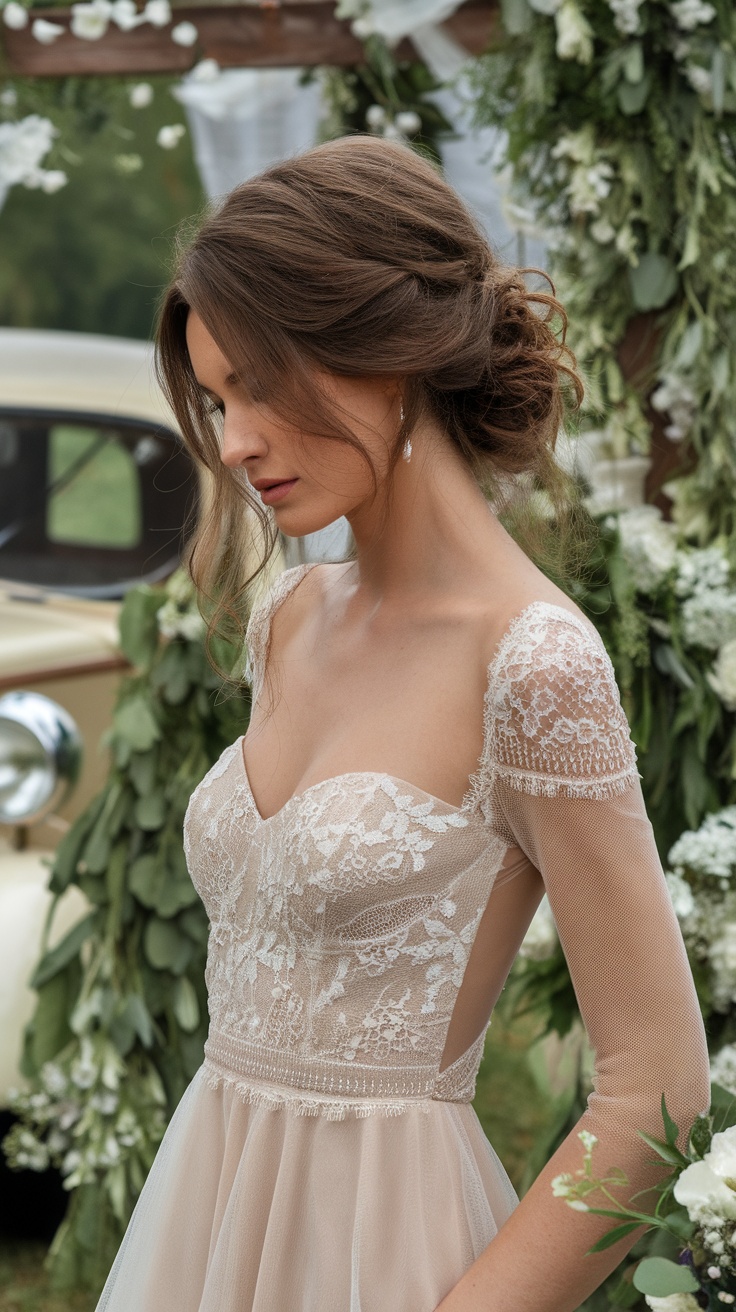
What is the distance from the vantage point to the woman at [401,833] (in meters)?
1.20

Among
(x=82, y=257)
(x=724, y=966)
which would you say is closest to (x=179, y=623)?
(x=724, y=966)

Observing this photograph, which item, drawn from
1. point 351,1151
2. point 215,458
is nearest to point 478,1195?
point 351,1151

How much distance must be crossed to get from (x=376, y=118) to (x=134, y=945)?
2.03m

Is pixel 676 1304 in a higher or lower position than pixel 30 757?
higher

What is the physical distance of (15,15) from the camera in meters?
3.27

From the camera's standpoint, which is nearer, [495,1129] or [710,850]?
[710,850]

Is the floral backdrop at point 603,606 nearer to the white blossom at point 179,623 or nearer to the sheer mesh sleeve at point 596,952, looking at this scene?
the white blossom at point 179,623

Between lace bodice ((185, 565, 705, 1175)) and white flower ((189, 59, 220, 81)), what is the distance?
2.30 m

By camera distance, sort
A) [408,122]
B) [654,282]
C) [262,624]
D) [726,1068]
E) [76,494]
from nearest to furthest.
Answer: [262,624]
[726,1068]
[654,282]
[408,122]
[76,494]

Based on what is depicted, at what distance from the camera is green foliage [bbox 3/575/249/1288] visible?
301cm

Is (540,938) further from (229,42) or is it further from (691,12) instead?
(229,42)

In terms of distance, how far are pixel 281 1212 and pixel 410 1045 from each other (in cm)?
21

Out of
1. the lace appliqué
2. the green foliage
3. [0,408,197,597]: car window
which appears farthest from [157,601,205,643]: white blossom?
the lace appliqué

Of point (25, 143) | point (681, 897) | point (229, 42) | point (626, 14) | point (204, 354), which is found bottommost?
point (681, 897)
